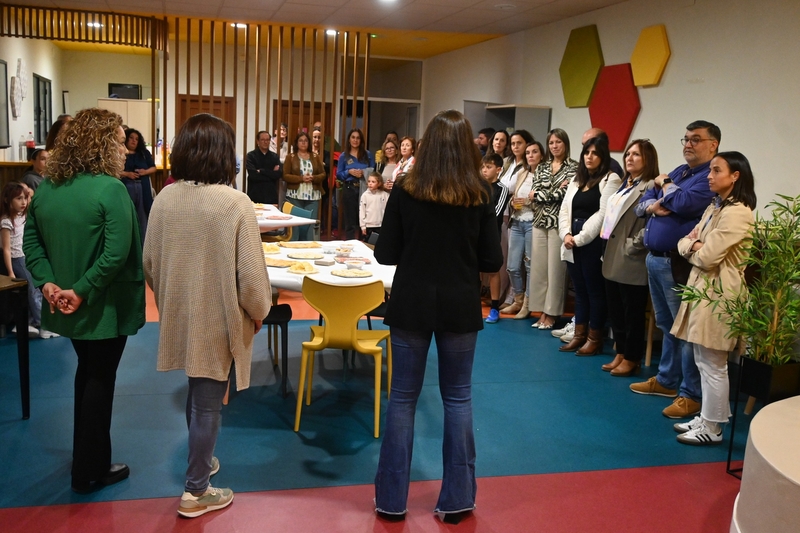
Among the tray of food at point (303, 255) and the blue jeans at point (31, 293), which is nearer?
the tray of food at point (303, 255)

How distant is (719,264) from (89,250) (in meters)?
2.83

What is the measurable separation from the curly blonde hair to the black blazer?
1050mm

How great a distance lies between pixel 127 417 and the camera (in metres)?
3.54

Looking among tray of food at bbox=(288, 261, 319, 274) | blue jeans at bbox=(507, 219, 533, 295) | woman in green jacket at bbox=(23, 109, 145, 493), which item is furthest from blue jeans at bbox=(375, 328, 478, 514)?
blue jeans at bbox=(507, 219, 533, 295)

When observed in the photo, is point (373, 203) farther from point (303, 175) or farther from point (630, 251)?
point (630, 251)

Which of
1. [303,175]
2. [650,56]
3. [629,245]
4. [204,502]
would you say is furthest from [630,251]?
[303,175]

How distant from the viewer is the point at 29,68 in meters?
10.2

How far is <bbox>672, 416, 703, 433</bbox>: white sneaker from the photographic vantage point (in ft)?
11.9

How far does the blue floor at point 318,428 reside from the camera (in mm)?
2996

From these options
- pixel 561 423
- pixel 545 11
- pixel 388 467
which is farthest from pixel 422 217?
pixel 545 11

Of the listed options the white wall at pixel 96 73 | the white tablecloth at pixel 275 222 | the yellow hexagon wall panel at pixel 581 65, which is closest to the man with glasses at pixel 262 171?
the white tablecloth at pixel 275 222

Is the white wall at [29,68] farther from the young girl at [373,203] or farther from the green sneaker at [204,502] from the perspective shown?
the green sneaker at [204,502]

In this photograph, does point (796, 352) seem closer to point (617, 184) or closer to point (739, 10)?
point (617, 184)

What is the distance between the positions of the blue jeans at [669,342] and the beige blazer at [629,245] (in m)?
0.18
